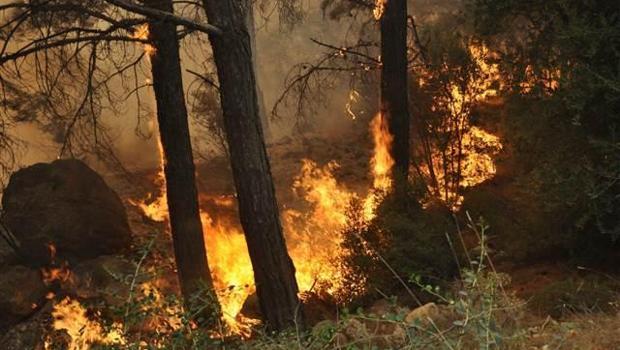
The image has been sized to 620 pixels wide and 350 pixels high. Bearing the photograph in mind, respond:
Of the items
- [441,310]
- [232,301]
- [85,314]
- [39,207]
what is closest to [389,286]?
[232,301]

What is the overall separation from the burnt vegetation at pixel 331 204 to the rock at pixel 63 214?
0.11 ft

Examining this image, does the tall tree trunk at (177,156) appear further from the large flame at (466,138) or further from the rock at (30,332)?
the large flame at (466,138)

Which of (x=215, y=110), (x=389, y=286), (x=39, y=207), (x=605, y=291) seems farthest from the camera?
(x=215, y=110)

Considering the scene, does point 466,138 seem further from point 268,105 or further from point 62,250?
point 268,105

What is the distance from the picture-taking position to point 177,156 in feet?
30.4

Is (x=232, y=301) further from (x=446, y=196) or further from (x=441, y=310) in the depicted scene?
(x=441, y=310)

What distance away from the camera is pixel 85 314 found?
33.4 ft

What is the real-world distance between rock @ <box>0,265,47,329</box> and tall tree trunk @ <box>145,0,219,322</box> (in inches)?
143

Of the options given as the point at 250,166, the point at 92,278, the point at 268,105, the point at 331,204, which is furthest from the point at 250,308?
the point at 268,105

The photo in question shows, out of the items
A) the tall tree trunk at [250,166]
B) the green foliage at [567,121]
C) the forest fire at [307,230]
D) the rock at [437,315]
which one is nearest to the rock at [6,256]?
the forest fire at [307,230]

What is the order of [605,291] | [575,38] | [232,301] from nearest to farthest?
[605,291], [575,38], [232,301]

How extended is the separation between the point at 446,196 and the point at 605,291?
7005 millimetres

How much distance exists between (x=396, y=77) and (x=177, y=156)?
4331 millimetres

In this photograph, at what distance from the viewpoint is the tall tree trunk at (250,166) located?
264 inches
